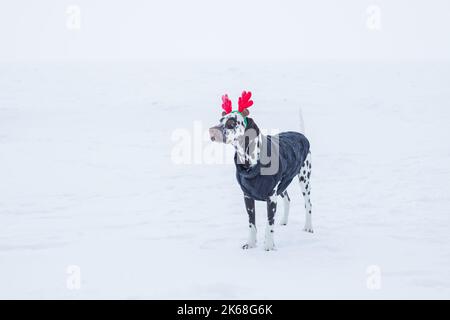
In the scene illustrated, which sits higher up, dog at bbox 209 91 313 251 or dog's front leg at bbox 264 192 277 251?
dog at bbox 209 91 313 251

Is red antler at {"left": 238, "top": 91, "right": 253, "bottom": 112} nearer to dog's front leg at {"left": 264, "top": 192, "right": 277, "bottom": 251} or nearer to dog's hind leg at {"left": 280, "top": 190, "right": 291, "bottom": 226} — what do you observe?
dog's front leg at {"left": 264, "top": 192, "right": 277, "bottom": 251}

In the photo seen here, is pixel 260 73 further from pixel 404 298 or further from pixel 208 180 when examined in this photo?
pixel 404 298

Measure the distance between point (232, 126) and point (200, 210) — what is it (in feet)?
9.09

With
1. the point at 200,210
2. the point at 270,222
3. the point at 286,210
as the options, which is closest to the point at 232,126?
the point at 270,222

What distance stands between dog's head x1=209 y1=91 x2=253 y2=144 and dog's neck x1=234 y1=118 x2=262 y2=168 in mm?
55

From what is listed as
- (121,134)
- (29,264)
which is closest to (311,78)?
(121,134)

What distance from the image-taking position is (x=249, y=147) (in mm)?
5680

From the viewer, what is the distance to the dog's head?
18.1ft

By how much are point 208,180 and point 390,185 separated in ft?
12.3

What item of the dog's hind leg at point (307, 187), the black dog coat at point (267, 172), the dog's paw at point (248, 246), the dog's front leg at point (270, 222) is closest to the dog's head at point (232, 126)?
the black dog coat at point (267, 172)

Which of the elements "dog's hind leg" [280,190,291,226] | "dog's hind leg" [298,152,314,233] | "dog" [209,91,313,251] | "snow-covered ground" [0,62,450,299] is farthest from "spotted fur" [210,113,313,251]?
"dog's hind leg" [280,190,291,226]

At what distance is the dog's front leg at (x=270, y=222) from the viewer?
19.2 ft

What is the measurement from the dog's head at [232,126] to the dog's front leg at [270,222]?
890mm

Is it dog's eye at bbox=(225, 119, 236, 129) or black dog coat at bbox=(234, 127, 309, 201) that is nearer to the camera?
dog's eye at bbox=(225, 119, 236, 129)
